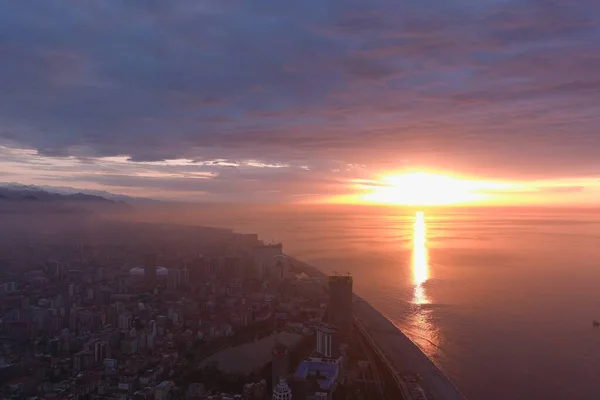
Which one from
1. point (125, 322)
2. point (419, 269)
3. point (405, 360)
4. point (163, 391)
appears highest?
point (125, 322)

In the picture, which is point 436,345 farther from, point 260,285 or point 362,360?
point 260,285

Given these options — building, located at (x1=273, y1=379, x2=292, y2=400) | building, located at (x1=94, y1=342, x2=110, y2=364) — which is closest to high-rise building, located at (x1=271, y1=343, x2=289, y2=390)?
building, located at (x1=273, y1=379, x2=292, y2=400)

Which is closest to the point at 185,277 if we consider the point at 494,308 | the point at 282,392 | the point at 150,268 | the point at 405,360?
the point at 150,268

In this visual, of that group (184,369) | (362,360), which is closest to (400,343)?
(362,360)

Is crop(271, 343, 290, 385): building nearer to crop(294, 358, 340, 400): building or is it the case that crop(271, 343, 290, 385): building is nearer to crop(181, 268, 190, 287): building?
crop(294, 358, 340, 400): building

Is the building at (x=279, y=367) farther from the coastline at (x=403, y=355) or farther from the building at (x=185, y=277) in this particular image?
the building at (x=185, y=277)

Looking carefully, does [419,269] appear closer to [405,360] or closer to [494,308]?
[494,308]
